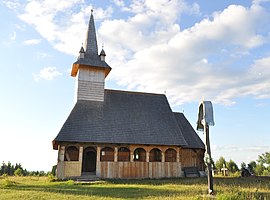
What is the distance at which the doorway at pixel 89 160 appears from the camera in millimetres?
24650

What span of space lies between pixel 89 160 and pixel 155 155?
5941 millimetres

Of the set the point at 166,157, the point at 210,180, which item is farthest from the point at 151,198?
the point at 166,157

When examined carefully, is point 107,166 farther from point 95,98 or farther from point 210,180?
point 210,180

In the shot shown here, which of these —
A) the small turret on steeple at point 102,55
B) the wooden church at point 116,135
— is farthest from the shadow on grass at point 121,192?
the small turret on steeple at point 102,55

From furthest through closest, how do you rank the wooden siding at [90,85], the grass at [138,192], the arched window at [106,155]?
the wooden siding at [90,85] → the arched window at [106,155] → the grass at [138,192]

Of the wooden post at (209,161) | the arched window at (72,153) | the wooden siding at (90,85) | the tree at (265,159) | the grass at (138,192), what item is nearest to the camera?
the grass at (138,192)

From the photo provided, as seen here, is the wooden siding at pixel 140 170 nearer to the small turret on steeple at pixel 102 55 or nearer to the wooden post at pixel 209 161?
the small turret on steeple at pixel 102 55

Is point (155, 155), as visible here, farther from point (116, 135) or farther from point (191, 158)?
point (116, 135)

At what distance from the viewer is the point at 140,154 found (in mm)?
24766

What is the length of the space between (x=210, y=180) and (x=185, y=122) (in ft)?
62.4

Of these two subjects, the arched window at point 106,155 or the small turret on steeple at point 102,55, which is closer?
the arched window at point 106,155

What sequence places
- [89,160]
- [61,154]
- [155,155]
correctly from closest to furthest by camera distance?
[61,154]
[89,160]
[155,155]

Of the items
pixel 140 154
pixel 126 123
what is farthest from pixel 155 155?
pixel 126 123

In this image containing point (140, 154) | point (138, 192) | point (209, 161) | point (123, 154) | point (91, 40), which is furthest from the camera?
point (91, 40)
